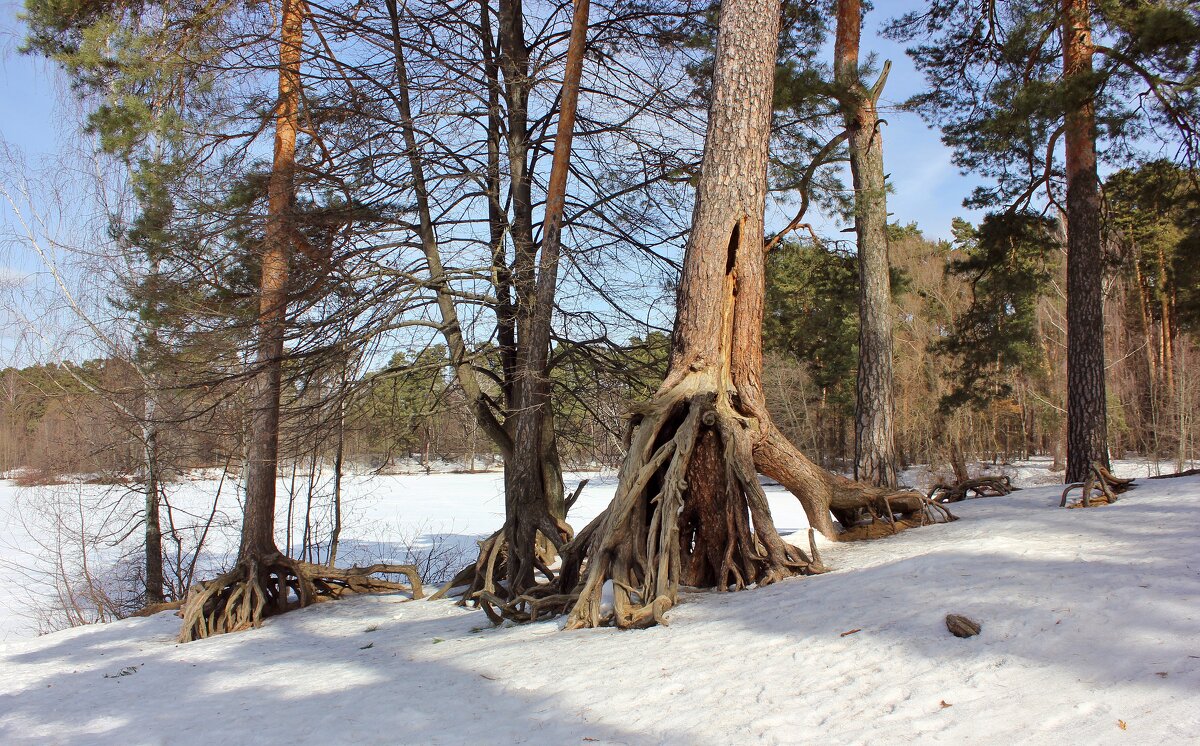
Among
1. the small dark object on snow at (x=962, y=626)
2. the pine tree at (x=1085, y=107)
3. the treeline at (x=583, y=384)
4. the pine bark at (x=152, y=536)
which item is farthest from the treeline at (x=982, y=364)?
the pine bark at (x=152, y=536)

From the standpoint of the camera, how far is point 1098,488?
6590 millimetres

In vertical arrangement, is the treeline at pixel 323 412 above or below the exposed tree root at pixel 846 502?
above

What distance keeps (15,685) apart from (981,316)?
15.2 meters

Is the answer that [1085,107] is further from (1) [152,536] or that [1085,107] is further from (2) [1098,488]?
(1) [152,536]

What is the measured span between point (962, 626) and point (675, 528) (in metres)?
2.25

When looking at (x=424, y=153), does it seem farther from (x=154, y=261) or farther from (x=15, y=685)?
(x=15, y=685)

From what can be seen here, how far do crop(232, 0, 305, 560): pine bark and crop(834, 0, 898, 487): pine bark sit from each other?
6.40 metres

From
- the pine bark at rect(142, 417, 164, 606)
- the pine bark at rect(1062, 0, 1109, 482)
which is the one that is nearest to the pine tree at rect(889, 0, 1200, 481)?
the pine bark at rect(1062, 0, 1109, 482)

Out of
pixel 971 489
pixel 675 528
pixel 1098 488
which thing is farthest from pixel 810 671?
pixel 971 489

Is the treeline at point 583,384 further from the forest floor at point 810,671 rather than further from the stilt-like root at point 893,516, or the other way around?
the forest floor at point 810,671

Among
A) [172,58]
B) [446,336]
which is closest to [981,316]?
[446,336]

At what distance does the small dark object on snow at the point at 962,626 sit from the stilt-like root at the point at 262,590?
6526 mm

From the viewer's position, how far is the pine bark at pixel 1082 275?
8234mm

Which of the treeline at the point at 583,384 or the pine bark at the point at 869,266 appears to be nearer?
the pine bark at the point at 869,266
